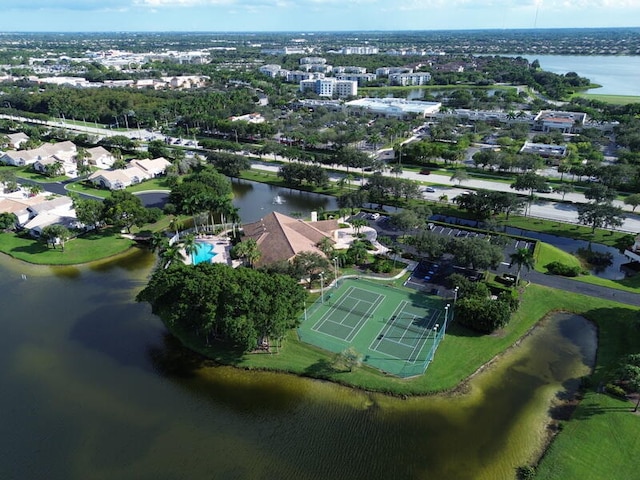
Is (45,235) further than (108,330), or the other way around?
(45,235)

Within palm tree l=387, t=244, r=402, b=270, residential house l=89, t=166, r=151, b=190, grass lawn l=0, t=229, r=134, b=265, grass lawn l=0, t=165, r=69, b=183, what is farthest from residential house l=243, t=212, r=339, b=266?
grass lawn l=0, t=165, r=69, b=183

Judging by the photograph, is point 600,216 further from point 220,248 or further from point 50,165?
point 50,165

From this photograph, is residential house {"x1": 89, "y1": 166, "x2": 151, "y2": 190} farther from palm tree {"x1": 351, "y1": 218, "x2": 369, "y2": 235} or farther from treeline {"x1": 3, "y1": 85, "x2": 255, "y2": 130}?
palm tree {"x1": 351, "y1": 218, "x2": 369, "y2": 235}

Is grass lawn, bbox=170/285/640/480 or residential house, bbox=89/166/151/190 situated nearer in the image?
grass lawn, bbox=170/285/640/480

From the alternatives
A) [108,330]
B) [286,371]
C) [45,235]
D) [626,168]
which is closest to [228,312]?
[286,371]

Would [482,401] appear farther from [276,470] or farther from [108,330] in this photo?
[108,330]

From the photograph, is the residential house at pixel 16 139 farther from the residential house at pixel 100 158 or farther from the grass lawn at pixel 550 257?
the grass lawn at pixel 550 257
